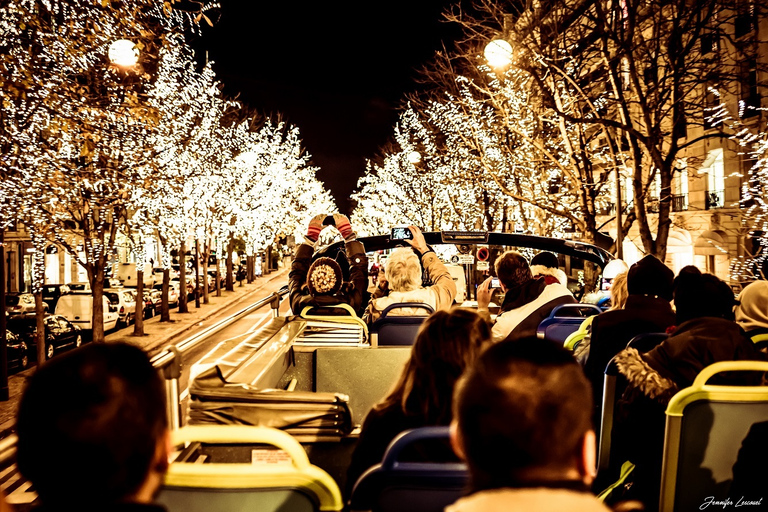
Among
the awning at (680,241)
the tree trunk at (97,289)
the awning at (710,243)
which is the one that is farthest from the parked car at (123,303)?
the awning at (680,241)

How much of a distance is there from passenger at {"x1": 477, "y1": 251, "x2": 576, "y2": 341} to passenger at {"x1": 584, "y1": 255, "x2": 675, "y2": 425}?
128 centimetres

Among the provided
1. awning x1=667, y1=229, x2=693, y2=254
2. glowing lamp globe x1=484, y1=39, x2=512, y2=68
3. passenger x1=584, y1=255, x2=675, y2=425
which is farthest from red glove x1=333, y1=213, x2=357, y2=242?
awning x1=667, y1=229, x2=693, y2=254

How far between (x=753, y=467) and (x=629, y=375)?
2.62 feet

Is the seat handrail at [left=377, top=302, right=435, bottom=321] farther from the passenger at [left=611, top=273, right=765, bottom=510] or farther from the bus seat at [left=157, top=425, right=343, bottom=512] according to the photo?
the bus seat at [left=157, top=425, right=343, bottom=512]

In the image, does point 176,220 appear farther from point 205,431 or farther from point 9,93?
point 205,431

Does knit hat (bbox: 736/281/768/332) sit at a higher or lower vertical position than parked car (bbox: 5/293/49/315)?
higher

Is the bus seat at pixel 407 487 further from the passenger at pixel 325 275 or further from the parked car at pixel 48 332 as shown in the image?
the parked car at pixel 48 332

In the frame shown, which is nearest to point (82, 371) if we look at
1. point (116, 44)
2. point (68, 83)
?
point (116, 44)

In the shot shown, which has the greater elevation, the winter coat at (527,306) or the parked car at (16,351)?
the winter coat at (527,306)

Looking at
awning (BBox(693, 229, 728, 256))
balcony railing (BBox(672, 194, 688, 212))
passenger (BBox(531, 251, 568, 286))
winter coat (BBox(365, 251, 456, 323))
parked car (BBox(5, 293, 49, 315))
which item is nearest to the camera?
winter coat (BBox(365, 251, 456, 323))

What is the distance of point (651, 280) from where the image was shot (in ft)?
16.7

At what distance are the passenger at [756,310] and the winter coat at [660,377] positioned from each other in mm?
1021

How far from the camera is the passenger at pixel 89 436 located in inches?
58.8

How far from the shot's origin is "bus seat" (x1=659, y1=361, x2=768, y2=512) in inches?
129
